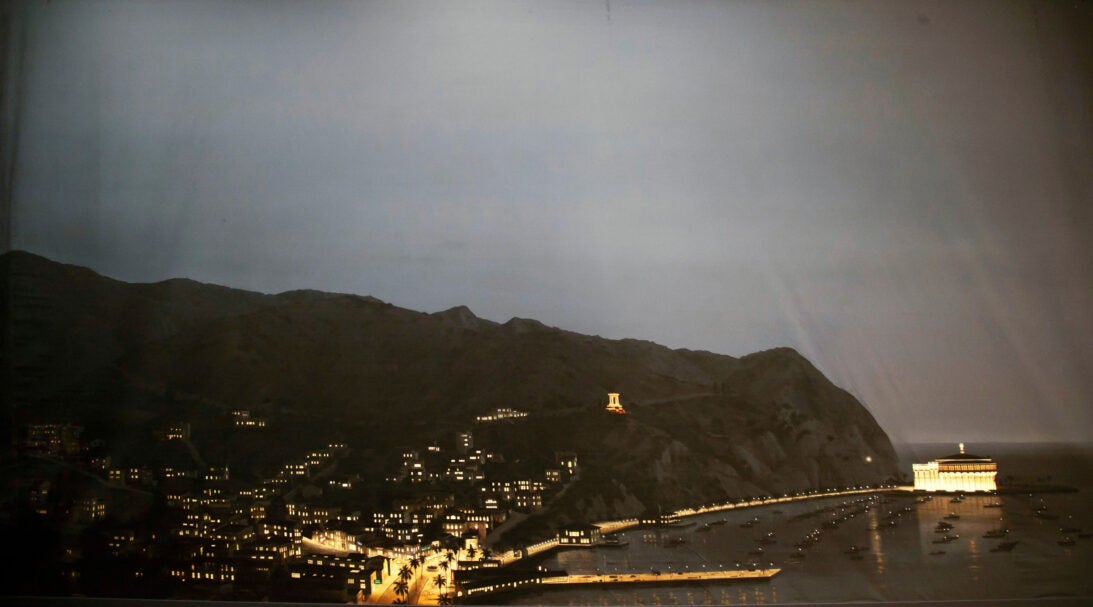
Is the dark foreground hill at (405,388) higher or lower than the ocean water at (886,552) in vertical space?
higher

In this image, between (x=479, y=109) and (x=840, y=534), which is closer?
(x=840, y=534)

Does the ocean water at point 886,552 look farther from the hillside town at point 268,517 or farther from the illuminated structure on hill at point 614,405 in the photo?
the illuminated structure on hill at point 614,405

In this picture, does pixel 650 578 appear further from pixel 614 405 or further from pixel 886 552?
pixel 886 552

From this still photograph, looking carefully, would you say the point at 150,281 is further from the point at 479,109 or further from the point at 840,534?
the point at 840,534

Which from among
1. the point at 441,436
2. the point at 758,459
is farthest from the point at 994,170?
the point at 441,436

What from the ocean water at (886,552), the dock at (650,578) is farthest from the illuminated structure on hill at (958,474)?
the dock at (650,578)

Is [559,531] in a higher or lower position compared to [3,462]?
lower
